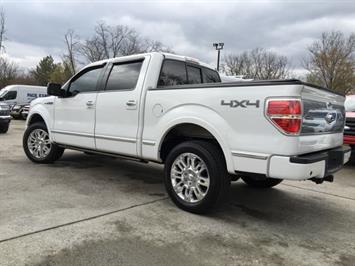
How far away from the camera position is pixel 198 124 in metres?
4.17

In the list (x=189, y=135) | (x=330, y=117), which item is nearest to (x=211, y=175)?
(x=189, y=135)

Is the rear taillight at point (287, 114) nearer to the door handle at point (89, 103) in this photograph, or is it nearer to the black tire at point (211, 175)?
the black tire at point (211, 175)

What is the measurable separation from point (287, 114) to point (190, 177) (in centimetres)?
140

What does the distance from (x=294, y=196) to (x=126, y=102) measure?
2829 millimetres

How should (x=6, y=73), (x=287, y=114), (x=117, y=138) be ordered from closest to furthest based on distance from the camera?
(x=287, y=114) → (x=117, y=138) → (x=6, y=73)

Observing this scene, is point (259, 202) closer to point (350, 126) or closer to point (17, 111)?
point (350, 126)

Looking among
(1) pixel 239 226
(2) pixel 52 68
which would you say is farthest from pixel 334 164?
(2) pixel 52 68

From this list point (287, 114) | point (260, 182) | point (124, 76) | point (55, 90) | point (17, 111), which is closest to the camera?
point (287, 114)

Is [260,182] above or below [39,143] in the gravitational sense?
below

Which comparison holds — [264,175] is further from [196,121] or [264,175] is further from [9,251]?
[9,251]

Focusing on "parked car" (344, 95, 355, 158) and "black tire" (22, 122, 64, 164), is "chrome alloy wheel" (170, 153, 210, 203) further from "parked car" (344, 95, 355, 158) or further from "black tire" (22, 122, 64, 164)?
"parked car" (344, 95, 355, 158)

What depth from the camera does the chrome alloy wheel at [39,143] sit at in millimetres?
6761

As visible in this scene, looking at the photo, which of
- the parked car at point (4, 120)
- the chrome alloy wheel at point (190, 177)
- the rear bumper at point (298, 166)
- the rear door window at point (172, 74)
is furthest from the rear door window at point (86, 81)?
the parked car at point (4, 120)

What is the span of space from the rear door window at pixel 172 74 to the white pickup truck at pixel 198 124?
0.6 inches
